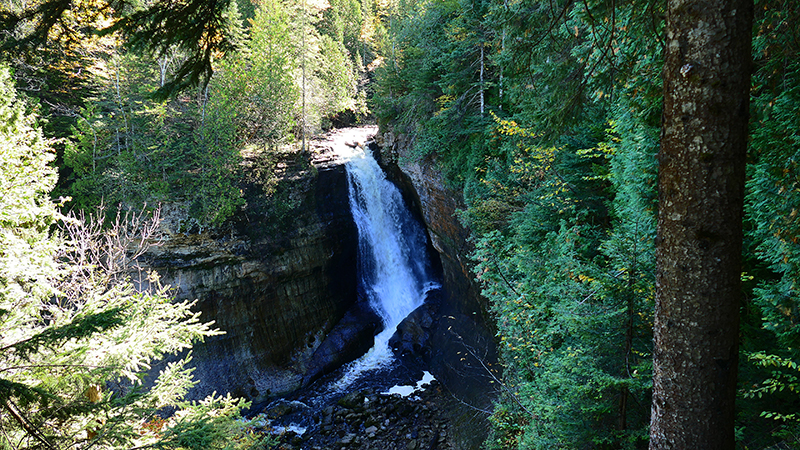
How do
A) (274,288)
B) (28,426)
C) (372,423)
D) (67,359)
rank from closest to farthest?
(28,426) → (67,359) → (372,423) → (274,288)

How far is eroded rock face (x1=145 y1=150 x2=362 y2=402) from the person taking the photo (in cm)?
1441

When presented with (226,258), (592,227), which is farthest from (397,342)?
(592,227)

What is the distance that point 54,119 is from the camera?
1323 centimetres

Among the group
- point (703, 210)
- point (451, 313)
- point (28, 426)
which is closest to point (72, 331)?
point (28, 426)

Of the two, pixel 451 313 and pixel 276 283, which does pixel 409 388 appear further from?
pixel 276 283

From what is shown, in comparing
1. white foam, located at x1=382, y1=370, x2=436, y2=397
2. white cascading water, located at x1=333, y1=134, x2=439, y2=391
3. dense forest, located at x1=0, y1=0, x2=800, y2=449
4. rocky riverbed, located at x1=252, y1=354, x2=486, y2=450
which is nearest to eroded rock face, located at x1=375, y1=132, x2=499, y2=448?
white foam, located at x1=382, y1=370, x2=436, y2=397

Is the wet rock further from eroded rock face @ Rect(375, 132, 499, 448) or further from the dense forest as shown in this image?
the dense forest

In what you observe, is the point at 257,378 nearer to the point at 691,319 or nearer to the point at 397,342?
the point at 397,342

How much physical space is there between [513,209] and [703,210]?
7703 millimetres

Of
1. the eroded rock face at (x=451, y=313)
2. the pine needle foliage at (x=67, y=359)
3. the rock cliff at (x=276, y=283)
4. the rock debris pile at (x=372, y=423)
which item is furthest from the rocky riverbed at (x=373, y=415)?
the pine needle foliage at (x=67, y=359)

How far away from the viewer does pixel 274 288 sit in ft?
51.9

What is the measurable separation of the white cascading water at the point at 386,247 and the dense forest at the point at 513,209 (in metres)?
5.21

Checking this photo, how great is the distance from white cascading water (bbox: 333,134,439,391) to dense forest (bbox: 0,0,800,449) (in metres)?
5.21

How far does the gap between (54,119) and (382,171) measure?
41.5 ft
